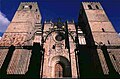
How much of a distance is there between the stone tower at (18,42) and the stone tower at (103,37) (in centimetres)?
817

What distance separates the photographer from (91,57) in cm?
1773

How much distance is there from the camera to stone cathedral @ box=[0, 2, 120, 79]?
1600cm

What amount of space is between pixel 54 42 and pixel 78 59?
160 inches

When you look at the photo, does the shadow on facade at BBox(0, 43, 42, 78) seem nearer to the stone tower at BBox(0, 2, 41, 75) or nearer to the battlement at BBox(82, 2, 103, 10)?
the stone tower at BBox(0, 2, 41, 75)

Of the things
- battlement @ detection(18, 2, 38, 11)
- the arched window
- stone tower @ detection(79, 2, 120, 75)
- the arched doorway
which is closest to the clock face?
the arched doorway

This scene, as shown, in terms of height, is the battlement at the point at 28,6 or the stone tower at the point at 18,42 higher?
the battlement at the point at 28,6

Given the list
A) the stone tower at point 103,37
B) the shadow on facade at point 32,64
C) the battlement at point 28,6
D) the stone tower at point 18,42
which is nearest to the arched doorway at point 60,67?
the shadow on facade at point 32,64

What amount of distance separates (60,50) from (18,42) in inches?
226

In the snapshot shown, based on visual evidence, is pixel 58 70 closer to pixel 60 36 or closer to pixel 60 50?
pixel 60 50

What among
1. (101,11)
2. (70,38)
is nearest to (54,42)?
(70,38)

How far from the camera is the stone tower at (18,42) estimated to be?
16.2m

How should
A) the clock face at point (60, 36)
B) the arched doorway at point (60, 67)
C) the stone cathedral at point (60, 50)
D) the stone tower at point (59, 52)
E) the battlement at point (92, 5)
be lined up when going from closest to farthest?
1. the stone cathedral at point (60, 50)
2. the stone tower at point (59, 52)
3. the arched doorway at point (60, 67)
4. the clock face at point (60, 36)
5. the battlement at point (92, 5)

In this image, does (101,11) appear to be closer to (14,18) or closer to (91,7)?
(91,7)

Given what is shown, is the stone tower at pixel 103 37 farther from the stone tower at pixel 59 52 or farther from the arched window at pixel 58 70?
the arched window at pixel 58 70
